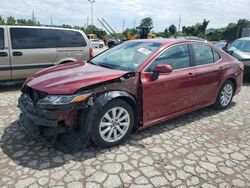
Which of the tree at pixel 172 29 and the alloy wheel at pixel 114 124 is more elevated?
the tree at pixel 172 29

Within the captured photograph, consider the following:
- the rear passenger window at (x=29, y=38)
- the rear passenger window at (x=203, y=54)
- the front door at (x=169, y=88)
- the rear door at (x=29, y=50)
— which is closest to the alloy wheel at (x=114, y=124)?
the front door at (x=169, y=88)

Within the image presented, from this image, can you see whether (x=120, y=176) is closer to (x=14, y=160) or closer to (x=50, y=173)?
(x=50, y=173)

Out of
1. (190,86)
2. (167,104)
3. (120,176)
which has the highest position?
(190,86)

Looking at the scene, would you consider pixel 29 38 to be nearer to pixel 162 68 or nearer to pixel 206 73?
pixel 162 68

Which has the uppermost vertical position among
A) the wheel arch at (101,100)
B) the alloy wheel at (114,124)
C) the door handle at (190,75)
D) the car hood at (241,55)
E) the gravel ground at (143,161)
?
the car hood at (241,55)

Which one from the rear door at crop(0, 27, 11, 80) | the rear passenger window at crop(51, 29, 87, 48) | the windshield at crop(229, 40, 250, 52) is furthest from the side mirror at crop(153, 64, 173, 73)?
the windshield at crop(229, 40, 250, 52)

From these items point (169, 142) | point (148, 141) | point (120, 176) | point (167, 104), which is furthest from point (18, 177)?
point (167, 104)

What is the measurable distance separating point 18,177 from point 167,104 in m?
2.44

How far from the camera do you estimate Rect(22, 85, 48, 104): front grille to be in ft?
10.5

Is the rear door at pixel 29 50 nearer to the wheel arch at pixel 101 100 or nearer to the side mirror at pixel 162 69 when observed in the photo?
the wheel arch at pixel 101 100

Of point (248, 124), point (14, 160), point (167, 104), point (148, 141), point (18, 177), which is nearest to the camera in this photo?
point (18, 177)

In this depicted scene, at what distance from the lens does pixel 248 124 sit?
4.64 metres

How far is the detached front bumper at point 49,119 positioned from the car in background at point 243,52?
289 inches

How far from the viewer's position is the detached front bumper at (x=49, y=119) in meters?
3.04
